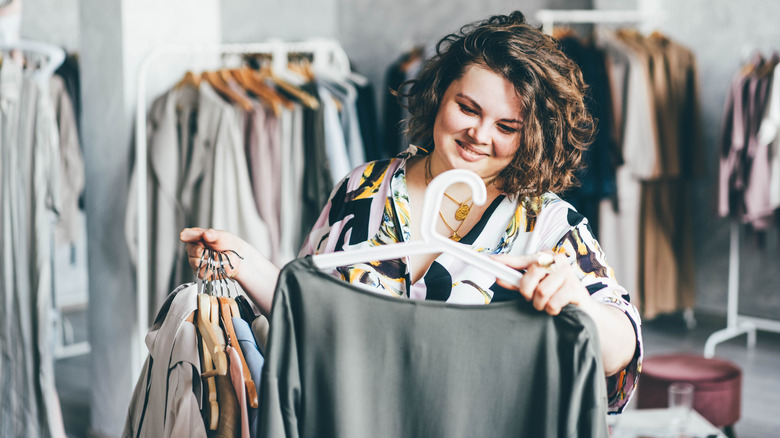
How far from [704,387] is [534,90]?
141 cm

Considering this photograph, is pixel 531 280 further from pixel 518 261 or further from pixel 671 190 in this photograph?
pixel 671 190

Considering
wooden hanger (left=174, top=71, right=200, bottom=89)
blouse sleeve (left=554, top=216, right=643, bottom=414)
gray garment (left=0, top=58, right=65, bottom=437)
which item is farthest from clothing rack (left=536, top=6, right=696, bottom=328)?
blouse sleeve (left=554, top=216, right=643, bottom=414)

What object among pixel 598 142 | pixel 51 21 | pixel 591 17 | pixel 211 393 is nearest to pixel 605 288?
pixel 211 393

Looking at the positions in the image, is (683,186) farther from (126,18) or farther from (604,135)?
(126,18)

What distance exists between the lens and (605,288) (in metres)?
1.17

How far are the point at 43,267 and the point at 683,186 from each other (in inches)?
123

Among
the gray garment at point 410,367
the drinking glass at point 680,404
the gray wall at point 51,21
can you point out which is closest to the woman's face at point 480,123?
the gray garment at point 410,367

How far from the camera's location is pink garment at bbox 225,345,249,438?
1238 millimetres

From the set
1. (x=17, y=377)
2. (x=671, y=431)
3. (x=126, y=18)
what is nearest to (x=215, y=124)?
(x=126, y=18)

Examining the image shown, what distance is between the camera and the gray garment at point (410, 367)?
101 cm

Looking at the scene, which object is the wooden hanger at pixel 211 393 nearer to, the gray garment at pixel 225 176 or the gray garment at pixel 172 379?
the gray garment at pixel 172 379

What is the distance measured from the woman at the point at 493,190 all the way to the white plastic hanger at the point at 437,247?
0.18 m

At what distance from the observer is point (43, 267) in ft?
8.01

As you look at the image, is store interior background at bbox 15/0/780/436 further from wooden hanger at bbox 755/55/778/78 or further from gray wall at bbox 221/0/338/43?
wooden hanger at bbox 755/55/778/78
